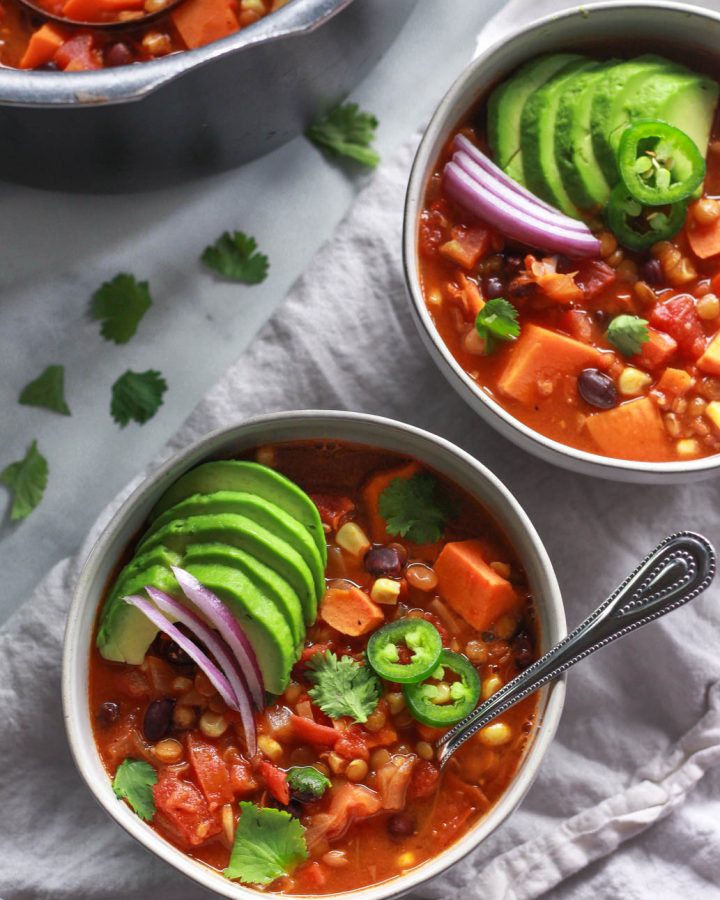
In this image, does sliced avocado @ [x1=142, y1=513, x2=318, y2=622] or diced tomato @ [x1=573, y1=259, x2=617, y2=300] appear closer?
sliced avocado @ [x1=142, y1=513, x2=318, y2=622]

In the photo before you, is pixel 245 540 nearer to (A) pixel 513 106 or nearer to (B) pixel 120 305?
(B) pixel 120 305

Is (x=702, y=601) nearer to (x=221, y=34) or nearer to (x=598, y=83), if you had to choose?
(x=598, y=83)

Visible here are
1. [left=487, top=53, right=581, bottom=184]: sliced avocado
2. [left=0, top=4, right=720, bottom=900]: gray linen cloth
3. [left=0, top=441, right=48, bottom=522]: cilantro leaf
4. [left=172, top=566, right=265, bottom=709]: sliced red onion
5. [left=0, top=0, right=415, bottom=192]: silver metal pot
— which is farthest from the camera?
[left=0, top=441, right=48, bottom=522]: cilantro leaf

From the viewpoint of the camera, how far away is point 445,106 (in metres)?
3.18

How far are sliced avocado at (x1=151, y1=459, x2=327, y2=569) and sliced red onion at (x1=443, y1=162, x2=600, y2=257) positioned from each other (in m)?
0.90

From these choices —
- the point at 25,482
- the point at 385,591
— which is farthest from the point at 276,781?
the point at 25,482

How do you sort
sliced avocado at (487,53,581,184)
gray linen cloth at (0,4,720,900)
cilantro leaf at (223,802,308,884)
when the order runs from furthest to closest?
1. gray linen cloth at (0,4,720,900)
2. sliced avocado at (487,53,581,184)
3. cilantro leaf at (223,802,308,884)

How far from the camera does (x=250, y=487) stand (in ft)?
10.1

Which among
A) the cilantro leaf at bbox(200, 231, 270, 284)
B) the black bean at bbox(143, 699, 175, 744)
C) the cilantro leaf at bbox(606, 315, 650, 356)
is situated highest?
the cilantro leaf at bbox(606, 315, 650, 356)

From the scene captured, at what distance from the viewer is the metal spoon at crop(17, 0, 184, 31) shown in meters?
3.41

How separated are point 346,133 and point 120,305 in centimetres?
86

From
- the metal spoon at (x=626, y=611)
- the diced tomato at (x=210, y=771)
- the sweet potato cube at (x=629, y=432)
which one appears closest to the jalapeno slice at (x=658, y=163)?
the sweet potato cube at (x=629, y=432)

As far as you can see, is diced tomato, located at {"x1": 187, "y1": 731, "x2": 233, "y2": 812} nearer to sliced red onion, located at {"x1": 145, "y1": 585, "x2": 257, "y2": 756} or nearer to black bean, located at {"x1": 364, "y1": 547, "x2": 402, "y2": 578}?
sliced red onion, located at {"x1": 145, "y1": 585, "x2": 257, "y2": 756}

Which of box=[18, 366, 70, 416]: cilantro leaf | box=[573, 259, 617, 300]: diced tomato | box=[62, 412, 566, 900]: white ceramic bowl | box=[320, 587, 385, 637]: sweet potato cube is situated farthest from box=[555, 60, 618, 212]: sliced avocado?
box=[18, 366, 70, 416]: cilantro leaf
